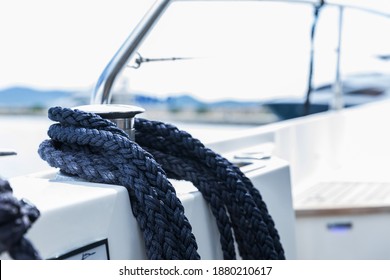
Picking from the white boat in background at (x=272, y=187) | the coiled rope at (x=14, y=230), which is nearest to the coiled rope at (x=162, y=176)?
the white boat in background at (x=272, y=187)

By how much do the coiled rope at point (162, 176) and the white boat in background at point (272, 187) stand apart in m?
0.02

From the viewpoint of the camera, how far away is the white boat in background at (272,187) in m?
0.56

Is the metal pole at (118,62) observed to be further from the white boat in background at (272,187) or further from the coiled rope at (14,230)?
the coiled rope at (14,230)

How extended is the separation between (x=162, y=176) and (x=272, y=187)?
1.09 ft

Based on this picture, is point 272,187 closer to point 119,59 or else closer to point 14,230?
point 119,59

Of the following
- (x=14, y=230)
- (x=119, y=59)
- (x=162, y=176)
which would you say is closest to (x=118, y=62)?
(x=119, y=59)

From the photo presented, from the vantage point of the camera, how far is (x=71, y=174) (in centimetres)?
68

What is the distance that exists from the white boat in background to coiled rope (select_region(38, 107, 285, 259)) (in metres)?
0.02

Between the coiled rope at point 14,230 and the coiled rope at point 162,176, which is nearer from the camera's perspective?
the coiled rope at point 14,230

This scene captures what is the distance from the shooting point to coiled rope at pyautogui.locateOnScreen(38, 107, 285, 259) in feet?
1.99

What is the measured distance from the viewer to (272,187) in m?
0.90

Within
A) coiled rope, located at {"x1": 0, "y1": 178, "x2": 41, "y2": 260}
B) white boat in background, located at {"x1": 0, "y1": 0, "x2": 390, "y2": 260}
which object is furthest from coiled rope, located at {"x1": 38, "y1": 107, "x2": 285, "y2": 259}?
coiled rope, located at {"x1": 0, "y1": 178, "x2": 41, "y2": 260}
